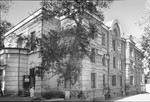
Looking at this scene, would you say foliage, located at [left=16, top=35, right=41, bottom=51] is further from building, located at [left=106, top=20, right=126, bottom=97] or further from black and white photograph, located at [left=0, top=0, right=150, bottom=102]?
building, located at [left=106, top=20, right=126, bottom=97]

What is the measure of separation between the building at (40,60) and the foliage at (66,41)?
5.37ft

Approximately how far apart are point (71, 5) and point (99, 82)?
1234cm

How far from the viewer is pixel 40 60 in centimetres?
1967

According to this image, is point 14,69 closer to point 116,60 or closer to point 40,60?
point 40,60

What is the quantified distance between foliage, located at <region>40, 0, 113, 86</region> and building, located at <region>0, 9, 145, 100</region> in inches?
64.5

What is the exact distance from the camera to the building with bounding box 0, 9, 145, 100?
19.2 meters

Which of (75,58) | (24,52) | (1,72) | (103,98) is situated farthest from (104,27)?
(1,72)

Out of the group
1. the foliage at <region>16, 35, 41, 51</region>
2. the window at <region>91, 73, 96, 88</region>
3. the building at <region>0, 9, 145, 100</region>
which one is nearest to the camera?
the foliage at <region>16, 35, 41, 51</region>

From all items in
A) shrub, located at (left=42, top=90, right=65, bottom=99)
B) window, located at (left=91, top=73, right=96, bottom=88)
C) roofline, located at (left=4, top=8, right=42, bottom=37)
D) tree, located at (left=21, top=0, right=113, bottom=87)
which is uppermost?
roofline, located at (left=4, top=8, right=42, bottom=37)

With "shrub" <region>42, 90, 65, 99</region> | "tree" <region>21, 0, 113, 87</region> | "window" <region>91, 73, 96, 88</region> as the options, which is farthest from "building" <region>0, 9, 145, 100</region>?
"tree" <region>21, 0, 113, 87</region>

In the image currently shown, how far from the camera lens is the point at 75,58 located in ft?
45.2

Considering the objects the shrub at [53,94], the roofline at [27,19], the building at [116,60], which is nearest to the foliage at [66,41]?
the shrub at [53,94]

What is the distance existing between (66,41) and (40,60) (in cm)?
717

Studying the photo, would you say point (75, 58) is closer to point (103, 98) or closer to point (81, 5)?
point (81, 5)
